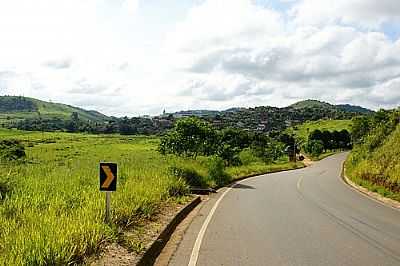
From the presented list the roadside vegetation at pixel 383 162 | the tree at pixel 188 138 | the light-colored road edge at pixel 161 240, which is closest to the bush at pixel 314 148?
the roadside vegetation at pixel 383 162

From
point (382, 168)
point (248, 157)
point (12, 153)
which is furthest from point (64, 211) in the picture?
Answer: point (248, 157)

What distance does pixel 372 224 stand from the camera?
1370 cm

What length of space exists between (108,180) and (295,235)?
4.58 meters

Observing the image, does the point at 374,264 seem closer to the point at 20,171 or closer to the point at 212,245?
the point at 212,245

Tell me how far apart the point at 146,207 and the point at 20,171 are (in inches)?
177

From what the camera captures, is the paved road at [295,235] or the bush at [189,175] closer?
the paved road at [295,235]

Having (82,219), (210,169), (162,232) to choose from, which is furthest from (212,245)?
(210,169)

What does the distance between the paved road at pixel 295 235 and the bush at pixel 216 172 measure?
10845 mm

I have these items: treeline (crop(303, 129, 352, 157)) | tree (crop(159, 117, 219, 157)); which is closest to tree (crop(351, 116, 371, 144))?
tree (crop(159, 117, 219, 157))

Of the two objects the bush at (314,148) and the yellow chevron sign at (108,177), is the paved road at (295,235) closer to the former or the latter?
the yellow chevron sign at (108,177)

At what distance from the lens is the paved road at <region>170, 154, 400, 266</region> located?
892 centimetres

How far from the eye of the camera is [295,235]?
1146 cm

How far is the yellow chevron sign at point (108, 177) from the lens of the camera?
970 cm

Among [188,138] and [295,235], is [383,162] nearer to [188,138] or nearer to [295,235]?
[188,138]
